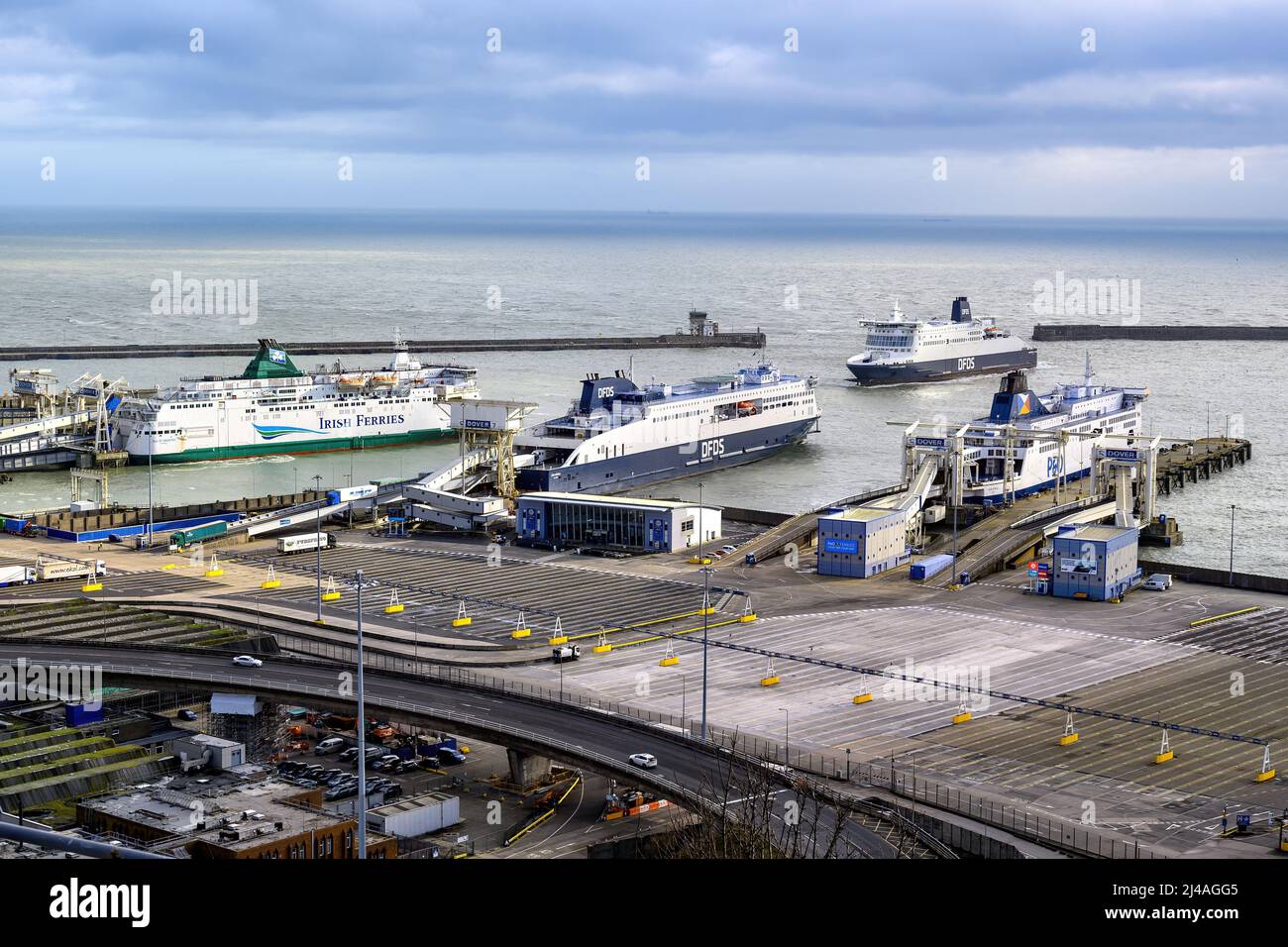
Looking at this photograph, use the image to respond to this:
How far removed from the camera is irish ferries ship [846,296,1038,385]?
10531cm

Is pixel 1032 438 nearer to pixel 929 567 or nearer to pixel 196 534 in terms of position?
pixel 929 567

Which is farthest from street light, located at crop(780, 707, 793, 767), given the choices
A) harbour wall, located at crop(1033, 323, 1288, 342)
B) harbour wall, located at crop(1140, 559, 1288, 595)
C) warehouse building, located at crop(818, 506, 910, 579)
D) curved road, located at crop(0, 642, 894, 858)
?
harbour wall, located at crop(1033, 323, 1288, 342)

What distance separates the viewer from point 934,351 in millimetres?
109125

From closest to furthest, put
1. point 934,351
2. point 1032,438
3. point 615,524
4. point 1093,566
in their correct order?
1. point 1093,566
2. point 615,524
3. point 1032,438
4. point 934,351

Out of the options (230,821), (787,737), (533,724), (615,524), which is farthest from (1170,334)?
(230,821)

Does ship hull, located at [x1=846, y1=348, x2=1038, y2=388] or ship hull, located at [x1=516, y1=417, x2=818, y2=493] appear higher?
ship hull, located at [x1=846, y1=348, x2=1038, y2=388]

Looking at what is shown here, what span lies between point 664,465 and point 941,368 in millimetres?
44930

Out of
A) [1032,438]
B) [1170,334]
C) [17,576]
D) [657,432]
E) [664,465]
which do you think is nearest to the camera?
[17,576]

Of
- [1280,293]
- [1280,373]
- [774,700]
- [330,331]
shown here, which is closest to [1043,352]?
[1280,373]

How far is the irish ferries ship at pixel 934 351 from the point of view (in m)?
105

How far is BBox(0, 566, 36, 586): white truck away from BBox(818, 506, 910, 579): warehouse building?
76.6 feet

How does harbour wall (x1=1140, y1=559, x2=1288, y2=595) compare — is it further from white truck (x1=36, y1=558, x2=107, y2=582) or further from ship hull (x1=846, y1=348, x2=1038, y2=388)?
ship hull (x1=846, y1=348, x2=1038, y2=388)

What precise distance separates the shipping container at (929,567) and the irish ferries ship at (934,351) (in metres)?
56.4
